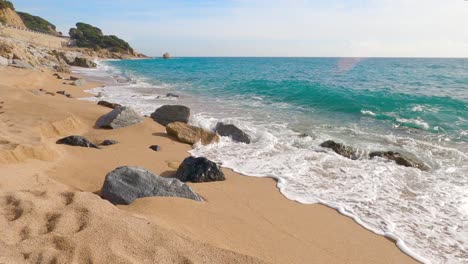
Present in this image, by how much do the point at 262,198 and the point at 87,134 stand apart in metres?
5.11

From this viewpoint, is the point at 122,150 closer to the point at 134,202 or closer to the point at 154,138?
the point at 154,138

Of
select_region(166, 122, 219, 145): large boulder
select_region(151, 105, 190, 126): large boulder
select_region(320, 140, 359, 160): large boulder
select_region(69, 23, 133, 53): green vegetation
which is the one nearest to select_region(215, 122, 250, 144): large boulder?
select_region(166, 122, 219, 145): large boulder

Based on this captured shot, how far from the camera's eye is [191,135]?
8.90 meters

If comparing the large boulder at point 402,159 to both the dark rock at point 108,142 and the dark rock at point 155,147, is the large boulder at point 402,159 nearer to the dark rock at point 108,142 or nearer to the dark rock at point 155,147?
the dark rock at point 155,147

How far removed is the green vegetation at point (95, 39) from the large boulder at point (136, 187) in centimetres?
10152

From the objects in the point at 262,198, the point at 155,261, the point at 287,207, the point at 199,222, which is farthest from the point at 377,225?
the point at 155,261

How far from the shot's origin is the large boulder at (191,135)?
8.83 metres

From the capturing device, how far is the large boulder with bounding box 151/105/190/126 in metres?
10.4

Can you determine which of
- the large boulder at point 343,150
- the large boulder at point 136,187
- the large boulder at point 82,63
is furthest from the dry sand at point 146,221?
the large boulder at point 82,63

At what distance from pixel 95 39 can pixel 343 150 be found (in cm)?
10698

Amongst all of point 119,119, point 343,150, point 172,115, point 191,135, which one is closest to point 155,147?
point 191,135

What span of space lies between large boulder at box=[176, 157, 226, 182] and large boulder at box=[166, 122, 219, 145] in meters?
2.73

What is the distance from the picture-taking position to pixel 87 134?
27.6 ft

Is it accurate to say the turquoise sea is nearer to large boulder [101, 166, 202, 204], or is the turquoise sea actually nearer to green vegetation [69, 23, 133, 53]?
large boulder [101, 166, 202, 204]
